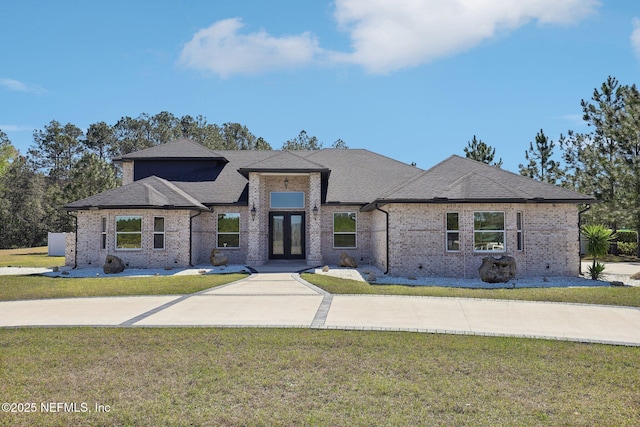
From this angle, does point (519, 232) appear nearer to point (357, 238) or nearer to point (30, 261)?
point (357, 238)

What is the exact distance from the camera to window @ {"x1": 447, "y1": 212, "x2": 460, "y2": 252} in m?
16.3

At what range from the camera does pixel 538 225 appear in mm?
16375

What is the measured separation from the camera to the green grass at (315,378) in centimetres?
444

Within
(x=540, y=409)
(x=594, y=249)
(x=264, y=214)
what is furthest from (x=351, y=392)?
(x=264, y=214)

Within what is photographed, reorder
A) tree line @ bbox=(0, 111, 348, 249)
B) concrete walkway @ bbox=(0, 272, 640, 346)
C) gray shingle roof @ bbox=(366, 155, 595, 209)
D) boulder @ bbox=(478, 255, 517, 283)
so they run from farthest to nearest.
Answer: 1. tree line @ bbox=(0, 111, 348, 249)
2. gray shingle roof @ bbox=(366, 155, 595, 209)
3. boulder @ bbox=(478, 255, 517, 283)
4. concrete walkway @ bbox=(0, 272, 640, 346)

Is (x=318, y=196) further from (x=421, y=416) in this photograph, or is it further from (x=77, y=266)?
(x=421, y=416)

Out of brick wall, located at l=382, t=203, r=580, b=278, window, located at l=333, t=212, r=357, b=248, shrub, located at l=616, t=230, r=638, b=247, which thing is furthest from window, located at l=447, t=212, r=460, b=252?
shrub, located at l=616, t=230, r=638, b=247

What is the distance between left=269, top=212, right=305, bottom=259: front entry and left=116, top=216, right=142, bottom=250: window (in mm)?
6550

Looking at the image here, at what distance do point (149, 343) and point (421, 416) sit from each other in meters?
4.81

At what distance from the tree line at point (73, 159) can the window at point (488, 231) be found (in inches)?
1221

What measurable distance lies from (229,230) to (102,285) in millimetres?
8285

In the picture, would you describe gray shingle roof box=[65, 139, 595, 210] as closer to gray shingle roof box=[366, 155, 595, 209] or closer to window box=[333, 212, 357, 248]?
gray shingle roof box=[366, 155, 595, 209]

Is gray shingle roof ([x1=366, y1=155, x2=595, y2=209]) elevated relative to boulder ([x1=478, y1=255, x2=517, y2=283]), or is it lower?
elevated

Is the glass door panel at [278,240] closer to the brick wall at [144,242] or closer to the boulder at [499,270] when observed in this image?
the brick wall at [144,242]
